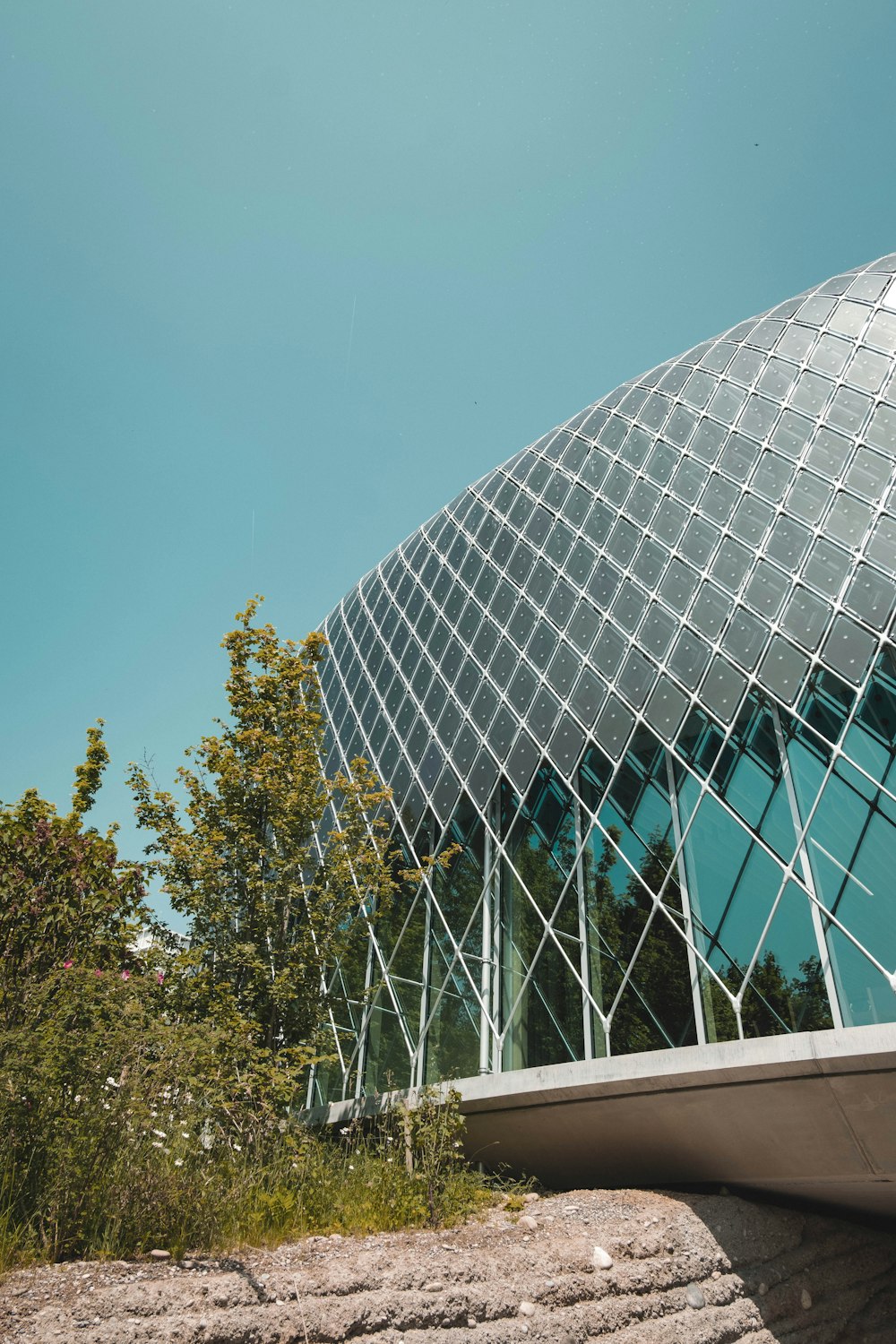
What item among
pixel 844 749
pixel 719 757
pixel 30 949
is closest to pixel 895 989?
pixel 844 749

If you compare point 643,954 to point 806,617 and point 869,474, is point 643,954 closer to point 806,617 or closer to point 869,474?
point 806,617


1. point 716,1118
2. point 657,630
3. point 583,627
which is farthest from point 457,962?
point 657,630

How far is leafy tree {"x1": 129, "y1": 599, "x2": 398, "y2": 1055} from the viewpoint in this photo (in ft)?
33.4

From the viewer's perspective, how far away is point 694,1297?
7.49m

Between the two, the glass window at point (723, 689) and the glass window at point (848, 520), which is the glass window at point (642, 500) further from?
the glass window at point (723, 689)

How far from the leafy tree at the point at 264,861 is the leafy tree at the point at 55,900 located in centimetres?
76

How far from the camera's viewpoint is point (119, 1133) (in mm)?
5898

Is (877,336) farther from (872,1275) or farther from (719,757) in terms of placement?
(872,1275)

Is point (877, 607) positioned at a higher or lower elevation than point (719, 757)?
higher

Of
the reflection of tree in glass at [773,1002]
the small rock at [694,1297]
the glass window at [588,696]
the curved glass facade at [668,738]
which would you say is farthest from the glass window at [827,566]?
the small rock at [694,1297]

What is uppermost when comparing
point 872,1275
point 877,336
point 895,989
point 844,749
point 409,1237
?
point 877,336

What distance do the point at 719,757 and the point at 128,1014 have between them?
9.32 meters

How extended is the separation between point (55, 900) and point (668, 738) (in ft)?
30.7

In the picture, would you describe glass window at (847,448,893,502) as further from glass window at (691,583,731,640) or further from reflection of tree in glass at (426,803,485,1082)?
reflection of tree in glass at (426,803,485,1082)
